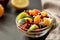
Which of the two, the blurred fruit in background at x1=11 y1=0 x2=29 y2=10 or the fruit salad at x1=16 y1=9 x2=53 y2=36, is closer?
the fruit salad at x1=16 y1=9 x2=53 y2=36

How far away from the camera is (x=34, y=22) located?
2.84 ft

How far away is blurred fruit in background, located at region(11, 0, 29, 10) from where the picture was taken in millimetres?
1035

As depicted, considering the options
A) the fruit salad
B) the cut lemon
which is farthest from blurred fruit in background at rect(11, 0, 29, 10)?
the fruit salad

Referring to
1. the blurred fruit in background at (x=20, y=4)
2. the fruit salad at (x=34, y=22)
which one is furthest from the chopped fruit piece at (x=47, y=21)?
the blurred fruit in background at (x=20, y=4)

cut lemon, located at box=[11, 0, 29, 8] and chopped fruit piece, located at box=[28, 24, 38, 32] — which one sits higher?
cut lemon, located at box=[11, 0, 29, 8]

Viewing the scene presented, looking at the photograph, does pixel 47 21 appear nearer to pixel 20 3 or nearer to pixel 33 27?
pixel 33 27

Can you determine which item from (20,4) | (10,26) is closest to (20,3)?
(20,4)

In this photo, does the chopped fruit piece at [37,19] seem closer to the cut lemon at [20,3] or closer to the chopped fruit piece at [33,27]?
the chopped fruit piece at [33,27]

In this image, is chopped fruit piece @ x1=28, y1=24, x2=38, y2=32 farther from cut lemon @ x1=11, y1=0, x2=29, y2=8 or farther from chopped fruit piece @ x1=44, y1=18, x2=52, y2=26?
cut lemon @ x1=11, y1=0, x2=29, y2=8

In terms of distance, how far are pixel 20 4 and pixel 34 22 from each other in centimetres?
21

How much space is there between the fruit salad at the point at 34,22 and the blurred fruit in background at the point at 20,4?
0.15 meters

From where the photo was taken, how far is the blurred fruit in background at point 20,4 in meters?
1.04

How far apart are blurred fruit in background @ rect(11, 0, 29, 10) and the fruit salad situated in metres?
0.15

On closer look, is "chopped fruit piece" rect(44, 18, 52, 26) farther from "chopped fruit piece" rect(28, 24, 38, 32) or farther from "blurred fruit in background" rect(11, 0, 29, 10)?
"blurred fruit in background" rect(11, 0, 29, 10)
